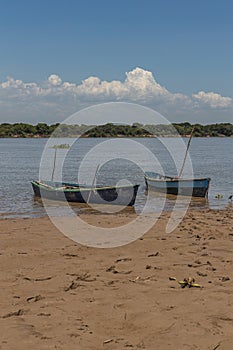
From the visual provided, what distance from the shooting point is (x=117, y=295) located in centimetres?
679

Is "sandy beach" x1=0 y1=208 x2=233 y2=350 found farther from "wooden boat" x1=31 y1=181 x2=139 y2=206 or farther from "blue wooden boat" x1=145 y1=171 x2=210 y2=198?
"blue wooden boat" x1=145 y1=171 x2=210 y2=198

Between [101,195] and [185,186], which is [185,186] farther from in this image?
[101,195]

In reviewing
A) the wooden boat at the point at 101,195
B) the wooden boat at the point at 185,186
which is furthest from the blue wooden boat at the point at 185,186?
the wooden boat at the point at 101,195

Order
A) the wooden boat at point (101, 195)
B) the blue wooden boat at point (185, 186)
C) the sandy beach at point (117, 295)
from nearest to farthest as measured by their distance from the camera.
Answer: the sandy beach at point (117, 295)
the wooden boat at point (101, 195)
the blue wooden boat at point (185, 186)

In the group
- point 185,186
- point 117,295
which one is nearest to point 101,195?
point 185,186

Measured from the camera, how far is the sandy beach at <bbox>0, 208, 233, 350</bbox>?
5270mm

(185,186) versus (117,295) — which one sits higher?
(185,186)

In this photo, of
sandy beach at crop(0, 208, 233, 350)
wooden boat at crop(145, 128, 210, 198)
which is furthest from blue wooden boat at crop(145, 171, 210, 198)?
sandy beach at crop(0, 208, 233, 350)

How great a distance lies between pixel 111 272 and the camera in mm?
8180

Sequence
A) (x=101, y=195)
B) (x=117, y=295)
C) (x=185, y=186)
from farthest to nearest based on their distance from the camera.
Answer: (x=185, y=186) → (x=101, y=195) → (x=117, y=295)

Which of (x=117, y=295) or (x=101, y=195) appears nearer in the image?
(x=117, y=295)

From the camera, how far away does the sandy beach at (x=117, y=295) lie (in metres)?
5.27

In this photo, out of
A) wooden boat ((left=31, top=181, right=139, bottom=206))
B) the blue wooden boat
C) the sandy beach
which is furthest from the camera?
the blue wooden boat

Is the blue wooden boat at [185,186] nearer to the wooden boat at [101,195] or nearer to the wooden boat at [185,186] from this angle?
the wooden boat at [185,186]
